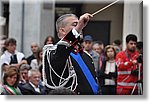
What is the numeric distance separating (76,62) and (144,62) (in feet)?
1.94

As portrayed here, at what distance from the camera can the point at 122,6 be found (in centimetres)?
450

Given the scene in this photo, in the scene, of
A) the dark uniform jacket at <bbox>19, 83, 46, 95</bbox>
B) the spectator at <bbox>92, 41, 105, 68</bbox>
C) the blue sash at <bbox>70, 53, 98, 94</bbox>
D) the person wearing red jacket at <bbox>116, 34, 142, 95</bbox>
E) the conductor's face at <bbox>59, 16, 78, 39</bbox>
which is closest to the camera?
the conductor's face at <bbox>59, 16, 78, 39</bbox>

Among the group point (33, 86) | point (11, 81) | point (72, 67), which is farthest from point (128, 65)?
point (72, 67)

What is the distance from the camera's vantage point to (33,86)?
3807 mm

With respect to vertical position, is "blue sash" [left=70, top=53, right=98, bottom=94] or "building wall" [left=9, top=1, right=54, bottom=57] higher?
"building wall" [left=9, top=1, right=54, bottom=57]

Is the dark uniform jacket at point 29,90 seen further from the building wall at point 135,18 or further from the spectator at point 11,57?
the building wall at point 135,18

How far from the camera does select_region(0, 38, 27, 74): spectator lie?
3920 mm

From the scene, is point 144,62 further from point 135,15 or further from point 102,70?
point 102,70

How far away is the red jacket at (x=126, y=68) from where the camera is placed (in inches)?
154

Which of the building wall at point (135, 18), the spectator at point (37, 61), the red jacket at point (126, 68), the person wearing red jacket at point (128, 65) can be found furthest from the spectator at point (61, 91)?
the spectator at point (37, 61)

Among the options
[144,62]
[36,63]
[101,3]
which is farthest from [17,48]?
[144,62]

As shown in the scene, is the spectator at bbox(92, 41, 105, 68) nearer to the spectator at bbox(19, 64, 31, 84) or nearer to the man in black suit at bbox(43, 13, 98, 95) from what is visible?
the spectator at bbox(19, 64, 31, 84)

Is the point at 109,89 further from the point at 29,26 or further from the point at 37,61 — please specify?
Result: the point at 29,26

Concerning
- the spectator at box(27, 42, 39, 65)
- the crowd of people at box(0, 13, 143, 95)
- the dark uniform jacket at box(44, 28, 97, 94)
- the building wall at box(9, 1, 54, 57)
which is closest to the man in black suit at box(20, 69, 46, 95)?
the crowd of people at box(0, 13, 143, 95)
